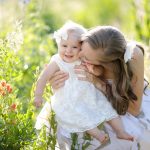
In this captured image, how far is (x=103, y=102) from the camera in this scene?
4.41m

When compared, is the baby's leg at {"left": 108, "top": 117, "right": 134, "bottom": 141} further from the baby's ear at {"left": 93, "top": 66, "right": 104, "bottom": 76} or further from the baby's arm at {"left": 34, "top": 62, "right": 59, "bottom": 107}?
the baby's arm at {"left": 34, "top": 62, "right": 59, "bottom": 107}

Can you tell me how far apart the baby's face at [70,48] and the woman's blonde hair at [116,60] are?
0.06 meters

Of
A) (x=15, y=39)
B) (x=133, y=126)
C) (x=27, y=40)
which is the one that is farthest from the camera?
(x=27, y=40)

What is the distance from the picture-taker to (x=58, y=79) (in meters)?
4.42

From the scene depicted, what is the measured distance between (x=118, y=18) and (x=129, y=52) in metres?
11.0

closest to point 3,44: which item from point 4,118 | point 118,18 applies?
point 4,118

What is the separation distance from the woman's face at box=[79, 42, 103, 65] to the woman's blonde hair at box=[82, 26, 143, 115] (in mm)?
18

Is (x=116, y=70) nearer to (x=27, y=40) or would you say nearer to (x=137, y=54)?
(x=137, y=54)

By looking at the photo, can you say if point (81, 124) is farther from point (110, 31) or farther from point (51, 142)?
point (110, 31)

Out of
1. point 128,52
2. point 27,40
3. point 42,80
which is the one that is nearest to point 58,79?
point 42,80

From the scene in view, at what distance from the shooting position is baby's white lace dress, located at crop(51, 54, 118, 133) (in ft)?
14.3

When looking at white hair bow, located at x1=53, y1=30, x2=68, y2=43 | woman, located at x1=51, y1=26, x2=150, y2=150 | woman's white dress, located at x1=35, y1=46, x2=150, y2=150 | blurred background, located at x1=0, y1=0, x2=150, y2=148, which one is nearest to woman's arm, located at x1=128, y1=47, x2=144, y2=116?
woman, located at x1=51, y1=26, x2=150, y2=150

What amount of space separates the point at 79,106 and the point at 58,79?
0.22 meters

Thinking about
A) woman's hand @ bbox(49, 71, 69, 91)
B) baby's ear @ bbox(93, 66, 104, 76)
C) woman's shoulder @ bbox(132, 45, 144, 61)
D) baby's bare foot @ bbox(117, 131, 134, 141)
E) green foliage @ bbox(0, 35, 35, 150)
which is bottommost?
baby's bare foot @ bbox(117, 131, 134, 141)
